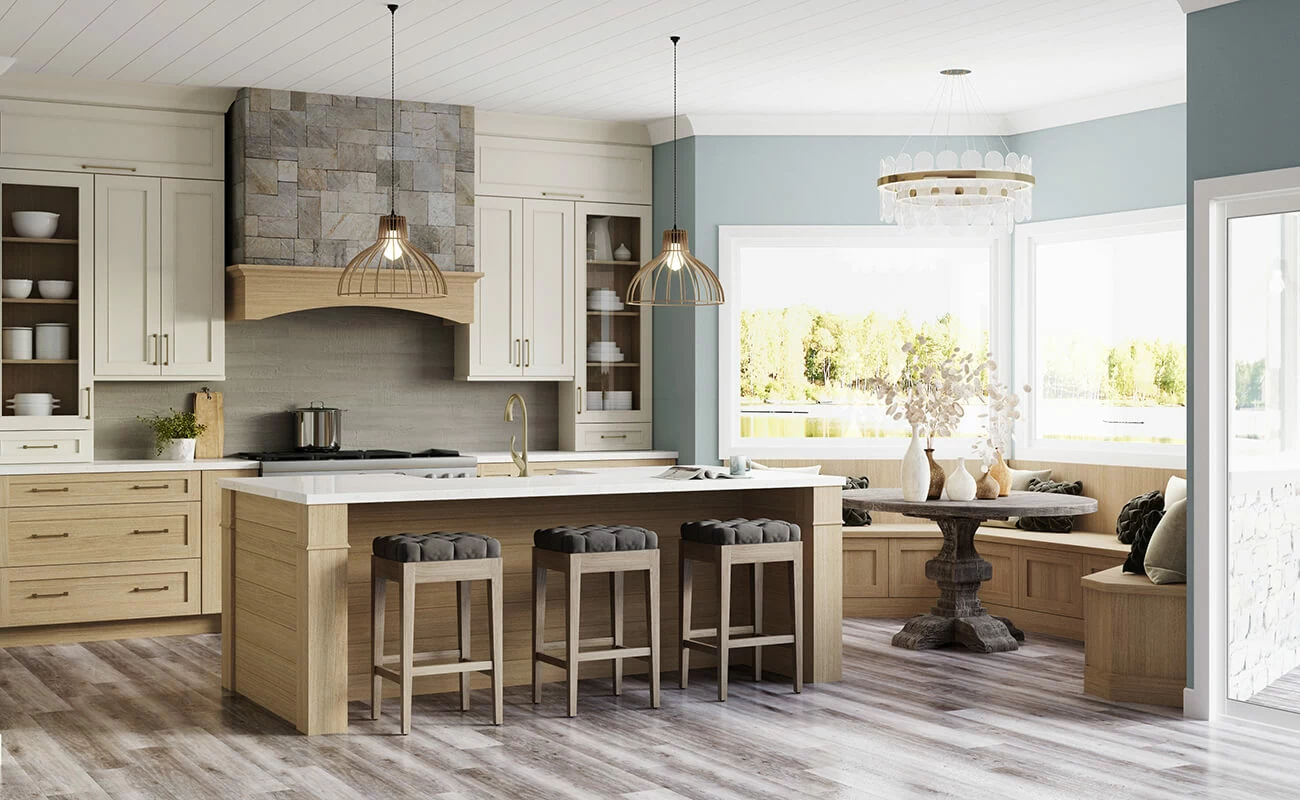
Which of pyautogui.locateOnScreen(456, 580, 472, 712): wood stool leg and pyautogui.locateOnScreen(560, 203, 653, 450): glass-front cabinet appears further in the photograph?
pyautogui.locateOnScreen(560, 203, 653, 450): glass-front cabinet

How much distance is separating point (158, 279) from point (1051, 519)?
15.6 feet

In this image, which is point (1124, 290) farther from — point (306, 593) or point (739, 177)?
point (306, 593)

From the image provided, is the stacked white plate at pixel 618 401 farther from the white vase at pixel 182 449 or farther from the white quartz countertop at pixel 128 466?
the white vase at pixel 182 449

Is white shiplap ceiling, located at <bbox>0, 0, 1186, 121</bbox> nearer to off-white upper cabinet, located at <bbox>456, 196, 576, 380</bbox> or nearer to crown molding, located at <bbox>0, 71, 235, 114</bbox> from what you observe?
crown molding, located at <bbox>0, 71, 235, 114</bbox>

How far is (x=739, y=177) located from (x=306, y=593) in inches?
157

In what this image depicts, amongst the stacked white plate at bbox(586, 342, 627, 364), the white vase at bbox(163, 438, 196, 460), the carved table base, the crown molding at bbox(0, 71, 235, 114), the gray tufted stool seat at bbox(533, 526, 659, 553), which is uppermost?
the crown molding at bbox(0, 71, 235, 114)

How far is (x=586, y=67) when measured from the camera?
6.66m

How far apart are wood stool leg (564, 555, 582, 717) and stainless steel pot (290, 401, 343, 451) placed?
2.96 meters

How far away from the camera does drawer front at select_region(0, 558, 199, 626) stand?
650 cm

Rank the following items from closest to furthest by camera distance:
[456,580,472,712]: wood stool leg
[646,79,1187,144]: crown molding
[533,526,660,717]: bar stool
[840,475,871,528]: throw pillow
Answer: [533,526,660,717]: bar stool → [456,580,472,712]: wood stool leg → [840,475,871,528]: throw pillow → [646,79,1187,144]: crown molding

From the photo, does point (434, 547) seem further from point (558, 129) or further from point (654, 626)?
point (558, 129)

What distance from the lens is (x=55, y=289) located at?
22.6ft

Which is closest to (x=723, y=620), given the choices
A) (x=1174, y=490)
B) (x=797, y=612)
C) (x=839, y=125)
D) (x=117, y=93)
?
(x=797, y=612)

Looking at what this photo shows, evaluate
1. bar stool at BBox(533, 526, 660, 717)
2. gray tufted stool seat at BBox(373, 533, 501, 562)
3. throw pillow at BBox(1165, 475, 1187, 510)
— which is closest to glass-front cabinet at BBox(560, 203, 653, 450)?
bar stool at BBox(533, 526, 660, 717)
